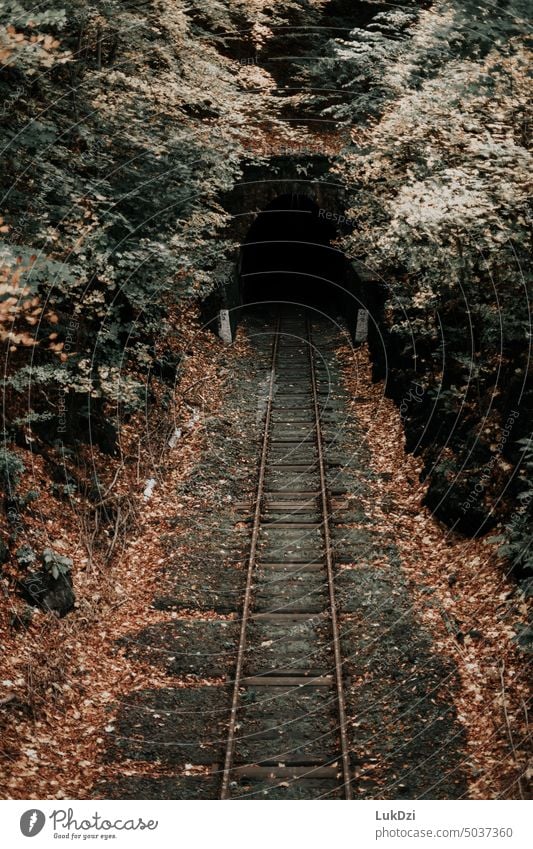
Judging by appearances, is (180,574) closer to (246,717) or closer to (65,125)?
(246,717)

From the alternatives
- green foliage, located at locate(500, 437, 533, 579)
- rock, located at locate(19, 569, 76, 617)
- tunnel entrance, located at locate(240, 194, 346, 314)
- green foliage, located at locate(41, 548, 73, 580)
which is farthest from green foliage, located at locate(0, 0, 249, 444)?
tunnel entrance, located at locate(240, 194, 346, 314)

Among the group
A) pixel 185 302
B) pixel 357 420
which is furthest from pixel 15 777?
pixel 185 302

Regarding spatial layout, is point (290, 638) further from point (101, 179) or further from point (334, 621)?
point (101, 179)

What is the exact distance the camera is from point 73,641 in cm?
1215

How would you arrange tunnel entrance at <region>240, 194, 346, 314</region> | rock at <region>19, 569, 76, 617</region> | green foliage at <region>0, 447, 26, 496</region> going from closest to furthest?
rock at <region>19, 569, 76, 617</region> → green foliage at <region>0, 447, 26, 496</region> → tunnel entrance at <region>240, 194, 346, 314</region>

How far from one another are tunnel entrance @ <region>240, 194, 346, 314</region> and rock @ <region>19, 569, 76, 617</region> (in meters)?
21.0

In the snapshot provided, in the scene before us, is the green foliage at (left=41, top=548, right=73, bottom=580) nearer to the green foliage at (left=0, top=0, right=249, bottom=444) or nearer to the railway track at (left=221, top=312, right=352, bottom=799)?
the green foliage at (left=0, top=0, right=249, bottom=444)

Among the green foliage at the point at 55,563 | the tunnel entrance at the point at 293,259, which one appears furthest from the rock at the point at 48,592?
the tunnel entrance at the point at 293,259

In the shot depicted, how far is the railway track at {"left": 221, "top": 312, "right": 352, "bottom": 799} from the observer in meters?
9.79

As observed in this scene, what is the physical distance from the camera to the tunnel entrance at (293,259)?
33.1 meters

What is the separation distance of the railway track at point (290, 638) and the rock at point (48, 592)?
280 cm
